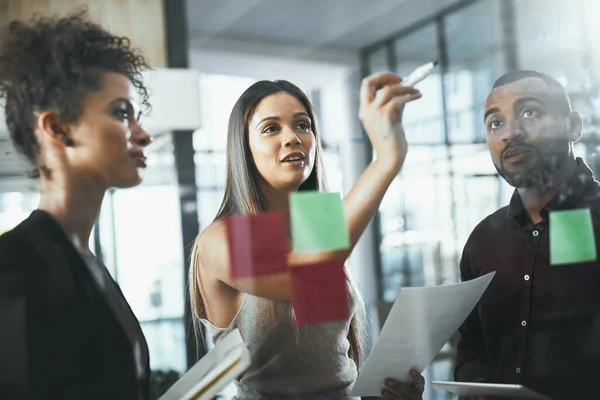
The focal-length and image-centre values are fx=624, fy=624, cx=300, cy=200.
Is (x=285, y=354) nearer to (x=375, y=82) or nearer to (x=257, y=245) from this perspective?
(x=257, y=245)

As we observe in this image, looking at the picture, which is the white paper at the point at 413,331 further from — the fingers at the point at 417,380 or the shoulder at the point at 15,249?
the shoulder at the point at 15,249

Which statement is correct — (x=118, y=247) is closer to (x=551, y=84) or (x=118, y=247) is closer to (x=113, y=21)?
(x=113, y=21)

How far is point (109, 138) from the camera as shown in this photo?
915 mm

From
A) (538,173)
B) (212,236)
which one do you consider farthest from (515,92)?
(212,236)

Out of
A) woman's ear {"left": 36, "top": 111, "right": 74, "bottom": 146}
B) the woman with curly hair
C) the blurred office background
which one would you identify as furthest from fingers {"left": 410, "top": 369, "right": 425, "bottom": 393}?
woman's ear {"left": 36, "top": 111, "right": 74, "bottom": 146}

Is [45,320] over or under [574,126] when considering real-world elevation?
under

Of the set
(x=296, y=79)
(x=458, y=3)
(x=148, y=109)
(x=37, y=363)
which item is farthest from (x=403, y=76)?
(x=37, y=363)

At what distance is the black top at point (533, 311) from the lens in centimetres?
121

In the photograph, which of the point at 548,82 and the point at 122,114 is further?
the point at 548,82

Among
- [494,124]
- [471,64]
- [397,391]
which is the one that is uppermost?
[471,64]

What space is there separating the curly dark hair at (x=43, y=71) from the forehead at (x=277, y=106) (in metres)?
0.23

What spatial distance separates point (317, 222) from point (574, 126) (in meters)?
0.65

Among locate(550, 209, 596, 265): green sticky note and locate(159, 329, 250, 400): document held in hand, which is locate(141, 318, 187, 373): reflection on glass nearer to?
locate(159, 329, 250, 400): document held in hand

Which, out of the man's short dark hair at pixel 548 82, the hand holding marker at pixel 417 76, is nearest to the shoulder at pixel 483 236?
the man's short dark hair at pixel 548 82
